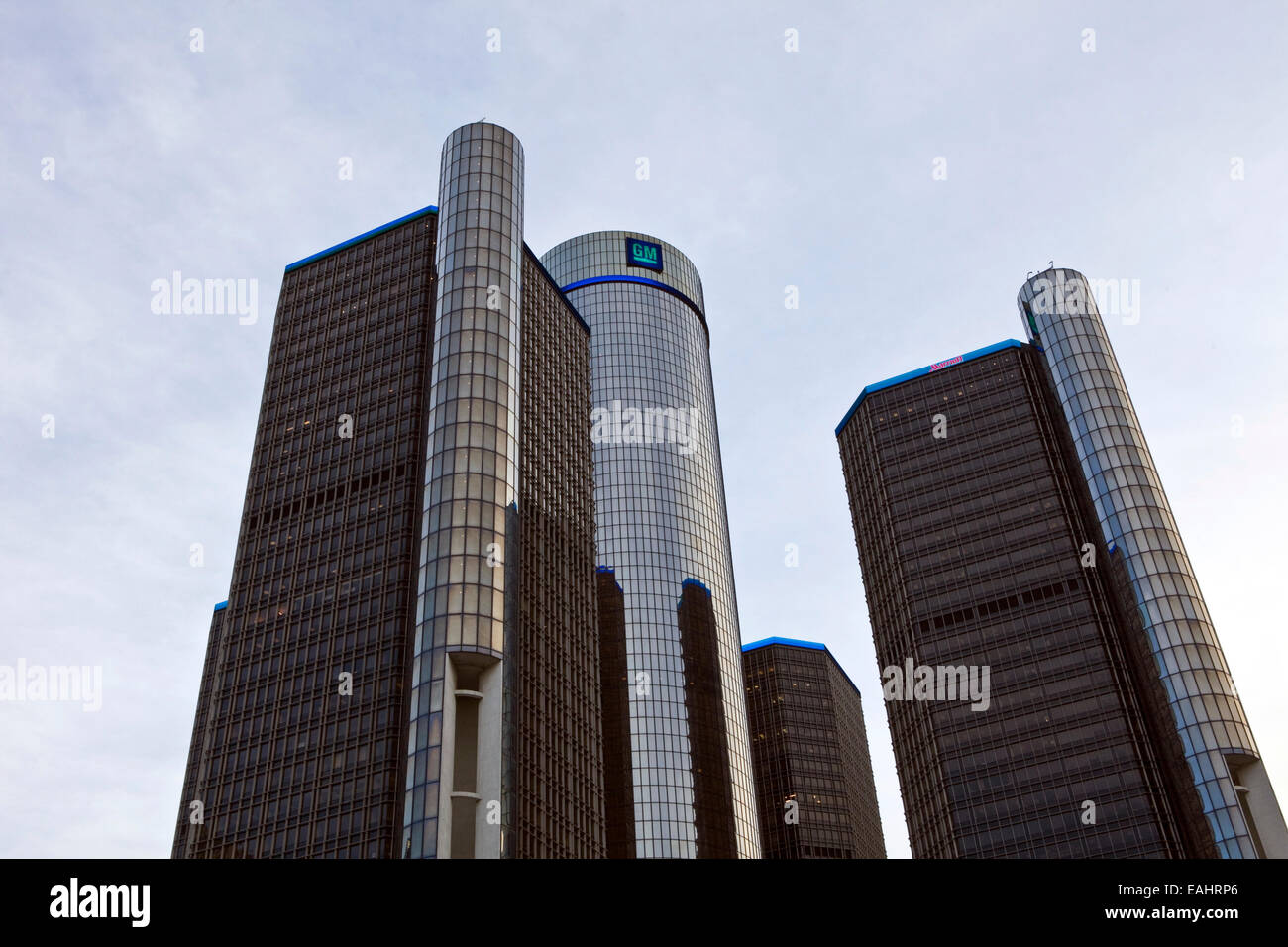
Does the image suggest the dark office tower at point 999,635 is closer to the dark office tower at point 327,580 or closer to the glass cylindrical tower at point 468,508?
the glass cylindrical tower at point 468,508

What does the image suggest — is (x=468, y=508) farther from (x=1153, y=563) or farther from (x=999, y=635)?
(x=1153, y=563)

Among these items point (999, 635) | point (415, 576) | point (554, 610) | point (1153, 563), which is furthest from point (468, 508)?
point (1153, 563)

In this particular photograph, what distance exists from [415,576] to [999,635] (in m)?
94.9

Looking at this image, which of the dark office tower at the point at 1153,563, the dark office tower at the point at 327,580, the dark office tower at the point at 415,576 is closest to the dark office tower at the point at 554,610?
the dark office tower at the point at 415,576

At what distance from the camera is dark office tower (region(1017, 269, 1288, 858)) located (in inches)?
5221

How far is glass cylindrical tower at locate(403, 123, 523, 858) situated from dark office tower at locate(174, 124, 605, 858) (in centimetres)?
22

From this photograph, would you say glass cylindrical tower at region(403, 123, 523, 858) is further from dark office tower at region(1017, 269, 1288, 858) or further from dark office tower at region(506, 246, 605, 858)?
dark office tower at region(1017, 269, 1288, 858)

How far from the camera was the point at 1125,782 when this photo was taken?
145750mm

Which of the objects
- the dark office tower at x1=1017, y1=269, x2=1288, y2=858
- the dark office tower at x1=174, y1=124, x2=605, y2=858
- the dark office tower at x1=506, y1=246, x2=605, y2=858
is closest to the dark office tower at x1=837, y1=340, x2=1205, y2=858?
the dark office tower at x1=1017, y1=269, x2=1288, y2=858

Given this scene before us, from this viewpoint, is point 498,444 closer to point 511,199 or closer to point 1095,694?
point 511,199

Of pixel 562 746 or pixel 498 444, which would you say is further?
pixel 562 746

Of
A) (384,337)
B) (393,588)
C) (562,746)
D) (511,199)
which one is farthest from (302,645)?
(511,199)

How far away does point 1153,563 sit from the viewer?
494 feet
